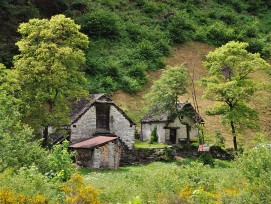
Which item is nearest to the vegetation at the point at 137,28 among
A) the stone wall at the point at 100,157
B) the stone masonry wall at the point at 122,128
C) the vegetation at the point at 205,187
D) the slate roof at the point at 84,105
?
the slate roof at the point at 84,105

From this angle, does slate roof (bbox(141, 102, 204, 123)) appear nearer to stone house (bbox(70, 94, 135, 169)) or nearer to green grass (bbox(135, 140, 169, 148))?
green grass (bbox(135, 140, 169, 148))

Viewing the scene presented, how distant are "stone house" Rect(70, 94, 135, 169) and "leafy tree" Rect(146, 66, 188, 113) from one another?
12.3 feet

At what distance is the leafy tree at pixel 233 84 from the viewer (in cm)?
3681

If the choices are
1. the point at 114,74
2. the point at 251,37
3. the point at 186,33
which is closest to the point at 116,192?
the point at 114,74

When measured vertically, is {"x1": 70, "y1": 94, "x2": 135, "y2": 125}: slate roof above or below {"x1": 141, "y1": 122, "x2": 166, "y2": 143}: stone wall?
above

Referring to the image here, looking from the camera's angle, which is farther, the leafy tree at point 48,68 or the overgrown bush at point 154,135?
the overgrown bush at point 154,135

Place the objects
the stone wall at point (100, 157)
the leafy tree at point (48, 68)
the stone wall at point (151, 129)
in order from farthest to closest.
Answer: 1. the stone wall at point (151, 129)
2. the stone wall at point (100, 157)
3. the leafy tree at point (48, 68)

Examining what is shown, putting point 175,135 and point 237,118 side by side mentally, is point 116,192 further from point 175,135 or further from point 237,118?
point 175,135

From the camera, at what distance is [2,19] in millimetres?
50500

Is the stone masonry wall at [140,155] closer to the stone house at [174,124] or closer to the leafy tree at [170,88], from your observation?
the leafy tree at [170,88]

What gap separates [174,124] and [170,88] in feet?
16.1

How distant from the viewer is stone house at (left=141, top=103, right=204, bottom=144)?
4178cm

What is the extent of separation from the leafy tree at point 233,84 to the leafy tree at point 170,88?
2.10 metres

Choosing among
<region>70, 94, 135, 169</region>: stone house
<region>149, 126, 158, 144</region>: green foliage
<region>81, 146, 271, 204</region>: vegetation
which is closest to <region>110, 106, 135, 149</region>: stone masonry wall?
<region>70, 94, 135, 169</region>: stone house
